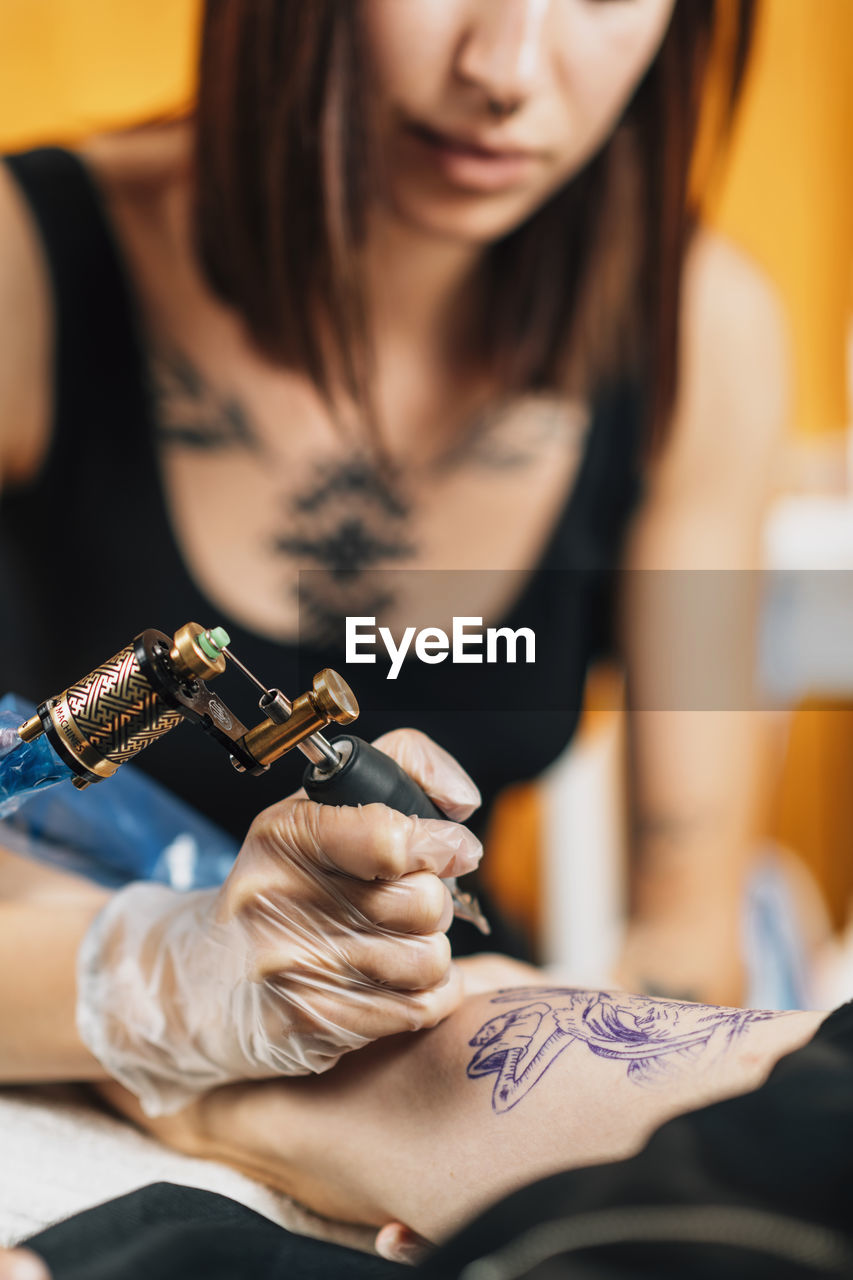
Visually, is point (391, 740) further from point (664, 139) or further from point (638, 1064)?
point (664, 139)

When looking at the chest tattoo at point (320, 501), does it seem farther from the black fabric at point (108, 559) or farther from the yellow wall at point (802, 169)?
the yellow wall at point (802, 169)

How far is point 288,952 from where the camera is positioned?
553 mm

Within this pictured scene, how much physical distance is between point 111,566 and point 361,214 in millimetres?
410

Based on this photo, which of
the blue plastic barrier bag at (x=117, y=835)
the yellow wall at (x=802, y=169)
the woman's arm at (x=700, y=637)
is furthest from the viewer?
the yellow wall at (x=802, y=169)

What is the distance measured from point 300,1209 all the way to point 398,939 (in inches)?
7.1

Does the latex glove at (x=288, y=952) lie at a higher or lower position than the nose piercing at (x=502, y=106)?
lower

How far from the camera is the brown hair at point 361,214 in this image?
92cm

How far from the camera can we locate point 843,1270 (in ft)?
1.01

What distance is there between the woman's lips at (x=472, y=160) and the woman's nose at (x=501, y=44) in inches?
2.0

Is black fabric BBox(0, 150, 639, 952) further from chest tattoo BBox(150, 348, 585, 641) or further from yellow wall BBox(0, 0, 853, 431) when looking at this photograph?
yellow wall BBox(0, 0, 853, 431)

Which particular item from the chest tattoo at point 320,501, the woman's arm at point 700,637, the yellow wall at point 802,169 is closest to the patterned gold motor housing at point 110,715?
the chest tattoo at point 320,501

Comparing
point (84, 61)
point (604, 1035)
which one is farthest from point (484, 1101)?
point (84, 61)

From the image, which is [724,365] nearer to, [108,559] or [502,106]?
[502,106]

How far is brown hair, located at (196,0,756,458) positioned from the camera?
92cm
